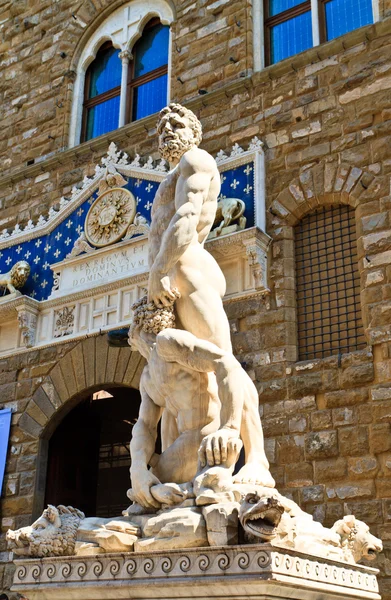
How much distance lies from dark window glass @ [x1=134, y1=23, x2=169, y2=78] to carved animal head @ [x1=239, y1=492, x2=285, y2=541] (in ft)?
29.2

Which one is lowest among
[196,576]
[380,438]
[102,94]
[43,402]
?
[196,576]

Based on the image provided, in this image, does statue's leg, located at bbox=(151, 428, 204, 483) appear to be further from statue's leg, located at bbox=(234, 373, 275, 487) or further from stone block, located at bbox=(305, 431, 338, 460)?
stone block, located at bbox=(305, 431, 338, 460)

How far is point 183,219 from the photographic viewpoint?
5176mm

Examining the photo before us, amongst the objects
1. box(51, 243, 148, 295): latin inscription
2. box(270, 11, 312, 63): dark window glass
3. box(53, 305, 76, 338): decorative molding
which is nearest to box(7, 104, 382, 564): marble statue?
box(51, 243, 148, 295): latin inscription

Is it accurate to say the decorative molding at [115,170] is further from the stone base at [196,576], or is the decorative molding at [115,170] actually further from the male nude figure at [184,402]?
the stone base at [196,576]

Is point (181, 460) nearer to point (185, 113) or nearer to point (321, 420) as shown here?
point (185, 113)

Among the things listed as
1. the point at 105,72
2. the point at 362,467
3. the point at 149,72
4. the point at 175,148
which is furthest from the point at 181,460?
the point at 105,72

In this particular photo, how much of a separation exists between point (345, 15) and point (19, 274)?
5492 mm

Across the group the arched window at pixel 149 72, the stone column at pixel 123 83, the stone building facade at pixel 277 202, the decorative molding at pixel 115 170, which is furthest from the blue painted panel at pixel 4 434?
the arched window at pixel 149 72

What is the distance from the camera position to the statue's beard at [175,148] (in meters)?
5.55

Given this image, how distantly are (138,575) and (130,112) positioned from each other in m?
8.57

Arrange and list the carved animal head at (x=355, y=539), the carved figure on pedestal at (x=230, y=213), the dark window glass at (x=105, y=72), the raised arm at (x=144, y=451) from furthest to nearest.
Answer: the dark window glass at (x=105, y=72)
the carved figure on pedestal at (x=230, y=213)
the carved animal head at (x=355, y=539)
the raised arm at (x=144, y=451)

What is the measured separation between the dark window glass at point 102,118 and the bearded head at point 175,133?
6.19 meters

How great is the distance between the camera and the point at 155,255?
5.47m
